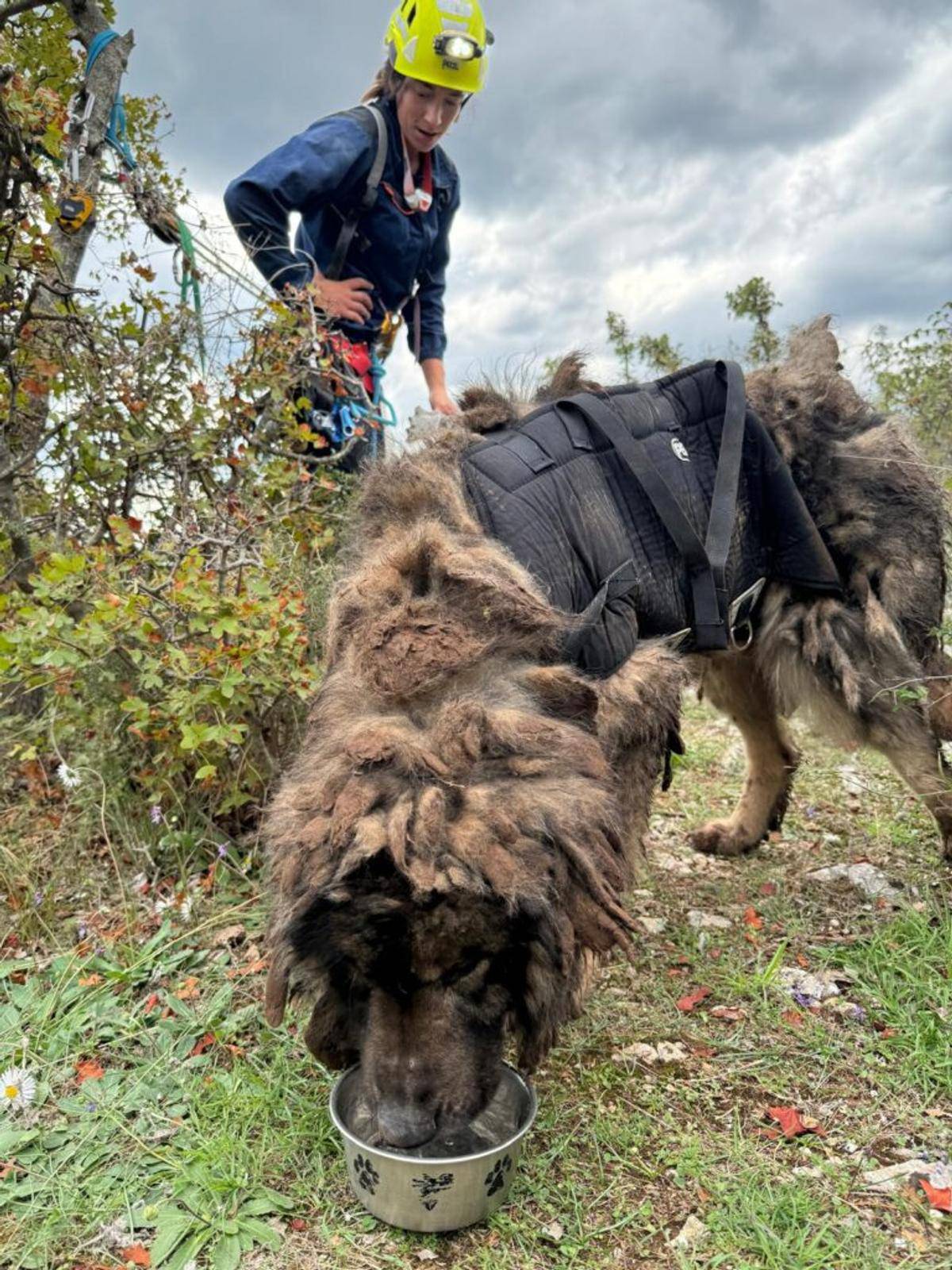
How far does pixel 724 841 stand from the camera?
14.3 feet

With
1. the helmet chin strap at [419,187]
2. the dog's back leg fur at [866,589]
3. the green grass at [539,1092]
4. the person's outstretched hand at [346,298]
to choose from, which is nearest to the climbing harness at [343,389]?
the person's outstretched hand at [346,298]

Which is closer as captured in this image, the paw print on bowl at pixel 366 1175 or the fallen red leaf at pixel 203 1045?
the paw print on bowl at pixel 366 1175

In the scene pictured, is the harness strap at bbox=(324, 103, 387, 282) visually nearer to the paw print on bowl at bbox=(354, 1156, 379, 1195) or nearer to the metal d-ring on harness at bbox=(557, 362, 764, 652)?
the metal d-ring on harness at bbox=(557, 362, 764, 652)

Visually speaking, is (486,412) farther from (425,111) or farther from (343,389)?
(425,111)

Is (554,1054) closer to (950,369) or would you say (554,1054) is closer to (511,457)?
(511,457)

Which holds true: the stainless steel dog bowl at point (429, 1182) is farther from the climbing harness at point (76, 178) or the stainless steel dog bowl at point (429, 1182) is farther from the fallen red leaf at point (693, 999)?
the climbing harness at point (76, 178)

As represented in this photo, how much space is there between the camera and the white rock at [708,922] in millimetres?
3625

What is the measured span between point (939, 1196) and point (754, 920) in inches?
58.0

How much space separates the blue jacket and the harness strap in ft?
0.12

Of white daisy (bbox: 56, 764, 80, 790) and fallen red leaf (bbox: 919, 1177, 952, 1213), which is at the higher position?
white daisy (bbox: 56, 764, 80, 790)

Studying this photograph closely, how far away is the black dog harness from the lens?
2.60 meters

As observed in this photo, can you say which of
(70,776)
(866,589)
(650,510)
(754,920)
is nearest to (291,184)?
(650,510)

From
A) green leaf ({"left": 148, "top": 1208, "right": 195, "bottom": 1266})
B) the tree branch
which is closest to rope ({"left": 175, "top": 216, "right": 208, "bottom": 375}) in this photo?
the tree branch

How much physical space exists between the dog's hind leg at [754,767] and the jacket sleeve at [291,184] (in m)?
2.93
